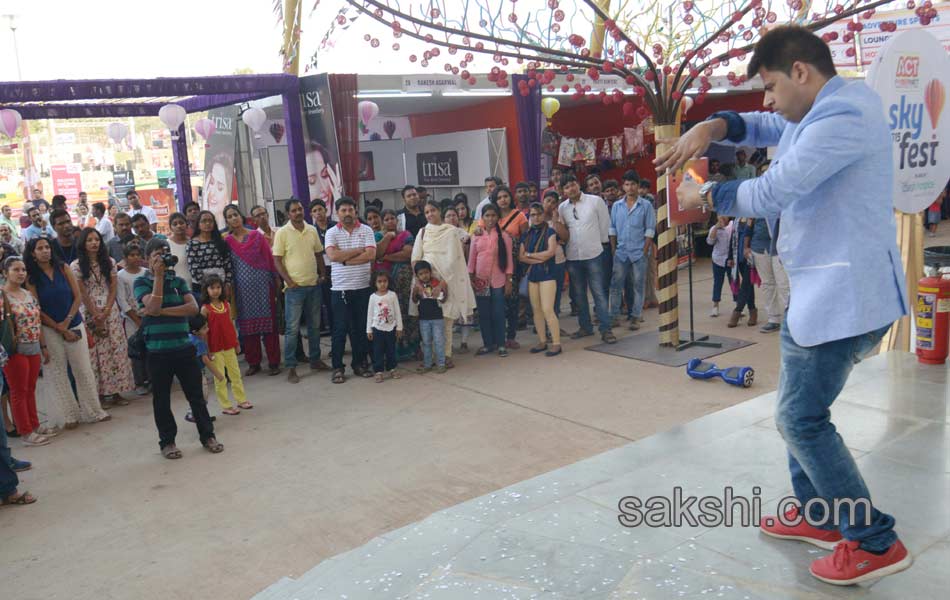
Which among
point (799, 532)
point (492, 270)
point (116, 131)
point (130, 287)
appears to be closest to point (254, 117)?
point (116, 131)

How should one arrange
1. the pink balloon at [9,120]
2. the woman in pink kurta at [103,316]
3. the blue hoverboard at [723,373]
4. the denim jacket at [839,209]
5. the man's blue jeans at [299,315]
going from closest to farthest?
the denim jacket at [839,209], the blue hoverboard at [723,373], the woman in pink kurta at [103,316], the man's blue jeans at [299,315], the pink balloon at [9,120]

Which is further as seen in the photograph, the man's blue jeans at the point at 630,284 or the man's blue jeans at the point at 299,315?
the man's blue jeans at the point at 630,284

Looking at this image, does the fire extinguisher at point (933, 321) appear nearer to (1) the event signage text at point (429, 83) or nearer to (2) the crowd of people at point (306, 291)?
(2) the crowd of people at point (306, 291)

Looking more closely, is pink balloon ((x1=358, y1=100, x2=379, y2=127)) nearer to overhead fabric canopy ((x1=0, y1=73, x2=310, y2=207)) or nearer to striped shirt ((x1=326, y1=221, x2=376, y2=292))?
overhead fabric canopy ((x1=0, y1=73, x2=310, y2=207))

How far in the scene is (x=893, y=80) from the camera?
177 inches

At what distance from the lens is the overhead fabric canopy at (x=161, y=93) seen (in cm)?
884

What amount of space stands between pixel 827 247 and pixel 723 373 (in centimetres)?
444

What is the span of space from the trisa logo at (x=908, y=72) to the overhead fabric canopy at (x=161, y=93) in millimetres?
7317

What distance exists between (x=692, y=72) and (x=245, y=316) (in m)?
4.84

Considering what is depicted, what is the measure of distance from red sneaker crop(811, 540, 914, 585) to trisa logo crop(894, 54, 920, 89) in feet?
10.1

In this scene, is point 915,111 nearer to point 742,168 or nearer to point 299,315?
point 299,315

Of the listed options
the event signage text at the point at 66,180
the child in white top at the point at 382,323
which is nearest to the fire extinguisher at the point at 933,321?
the child in white top at the point at 382,323

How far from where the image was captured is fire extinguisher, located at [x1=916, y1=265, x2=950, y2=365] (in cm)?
482

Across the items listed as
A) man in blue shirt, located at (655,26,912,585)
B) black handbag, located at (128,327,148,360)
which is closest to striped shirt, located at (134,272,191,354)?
black handbag, located at (128,327,148,360)
